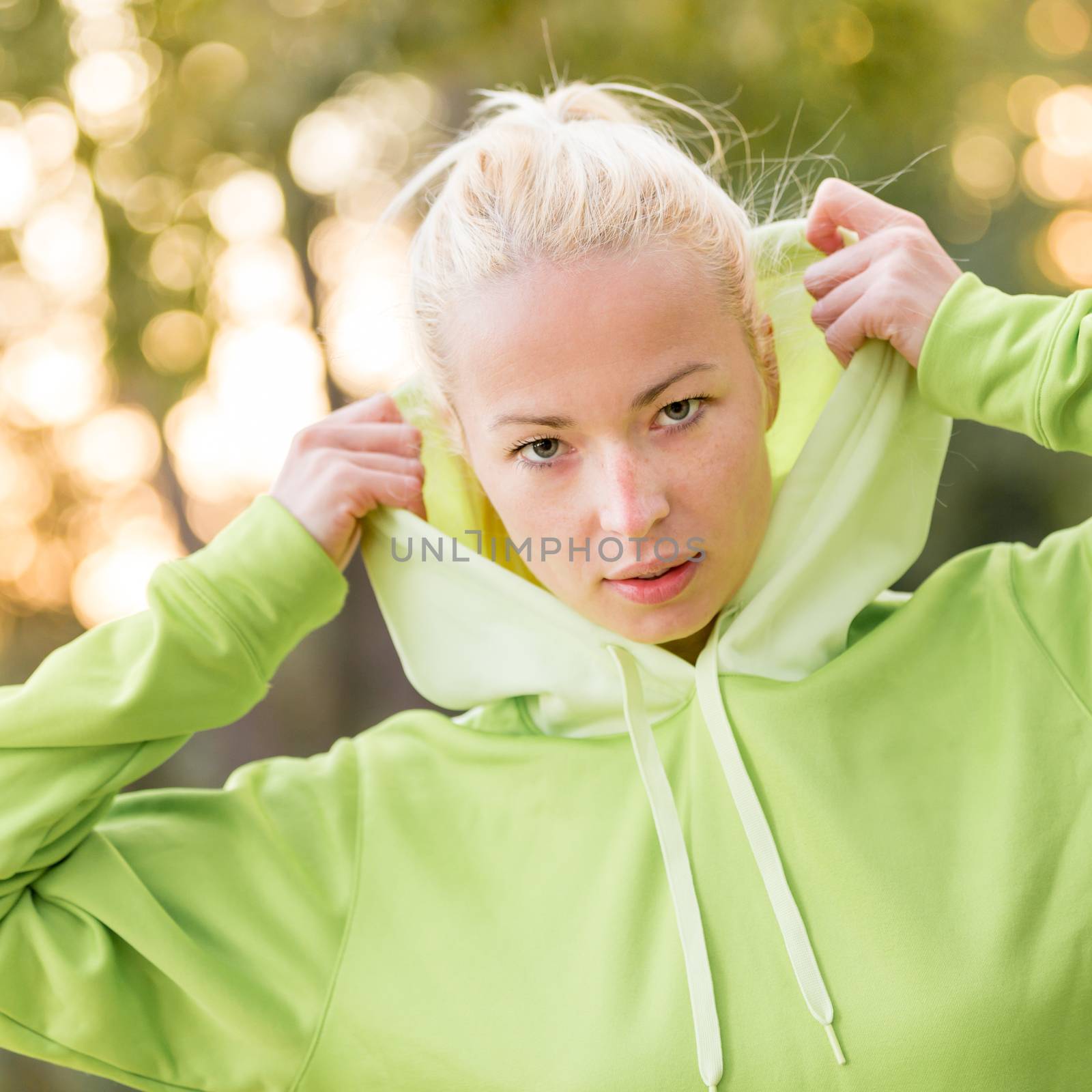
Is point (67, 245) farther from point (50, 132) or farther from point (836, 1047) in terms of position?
point (836, 1047)

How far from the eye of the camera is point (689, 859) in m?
1.38

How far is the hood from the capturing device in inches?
Answer: 58.4

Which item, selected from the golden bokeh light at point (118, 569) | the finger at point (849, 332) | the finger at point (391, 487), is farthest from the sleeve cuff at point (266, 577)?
the golden bokeh light at point (118, 569)

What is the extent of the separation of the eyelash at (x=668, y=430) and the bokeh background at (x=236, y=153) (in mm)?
2177

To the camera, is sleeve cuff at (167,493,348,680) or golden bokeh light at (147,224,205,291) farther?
golden bokeh light at (147,224,205,291)

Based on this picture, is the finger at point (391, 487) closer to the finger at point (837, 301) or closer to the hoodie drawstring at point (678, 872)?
the hoodie drawstring at point (678, 872)

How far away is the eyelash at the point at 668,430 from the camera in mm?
1365

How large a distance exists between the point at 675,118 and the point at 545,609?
3.27 meters

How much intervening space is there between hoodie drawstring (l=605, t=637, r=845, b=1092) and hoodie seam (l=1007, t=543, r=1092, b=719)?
35cm

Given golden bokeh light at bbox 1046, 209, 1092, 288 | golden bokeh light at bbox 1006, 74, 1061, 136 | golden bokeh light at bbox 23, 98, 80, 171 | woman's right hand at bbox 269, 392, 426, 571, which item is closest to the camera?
woman's right hand at bbox 269, 392, 426, 571

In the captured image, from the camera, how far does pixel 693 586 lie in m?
1.40

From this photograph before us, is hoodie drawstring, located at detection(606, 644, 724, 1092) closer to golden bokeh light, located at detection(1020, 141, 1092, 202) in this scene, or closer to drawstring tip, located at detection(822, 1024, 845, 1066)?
drawstring tip, located at detection(822, 1024, 845, 1066)

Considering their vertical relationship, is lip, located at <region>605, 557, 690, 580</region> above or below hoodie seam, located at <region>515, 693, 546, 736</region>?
above

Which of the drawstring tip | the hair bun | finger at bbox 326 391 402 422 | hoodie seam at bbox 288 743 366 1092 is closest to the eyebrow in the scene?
finger at bbox 326 391 402 422
